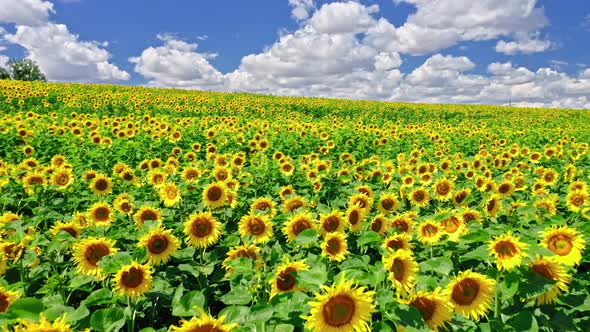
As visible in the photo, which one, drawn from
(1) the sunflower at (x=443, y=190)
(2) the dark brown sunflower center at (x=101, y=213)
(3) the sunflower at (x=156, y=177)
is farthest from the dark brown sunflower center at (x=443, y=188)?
(2) the dark brown sunflower center at (x=101, y=213)

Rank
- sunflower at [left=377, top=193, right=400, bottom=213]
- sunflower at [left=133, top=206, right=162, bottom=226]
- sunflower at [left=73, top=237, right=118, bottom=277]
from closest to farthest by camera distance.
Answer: sunflower at [left=73, top=237, right=118, bottom=277], sunflower at [left=133, top=206, right=162, bottom=226], sunflower at [left=377, top=193, right=400, bottom=213]

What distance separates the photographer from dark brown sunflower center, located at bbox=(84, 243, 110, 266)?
3.27 m

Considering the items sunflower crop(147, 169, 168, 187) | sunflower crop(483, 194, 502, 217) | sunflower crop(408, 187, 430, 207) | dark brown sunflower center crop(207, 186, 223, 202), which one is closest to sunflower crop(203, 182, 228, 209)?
dark brown sunflower center crop(207, 186, 223, 202)

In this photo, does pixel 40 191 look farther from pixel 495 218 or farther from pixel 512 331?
pixel 495 218

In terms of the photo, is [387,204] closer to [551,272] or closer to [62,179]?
[551,272]

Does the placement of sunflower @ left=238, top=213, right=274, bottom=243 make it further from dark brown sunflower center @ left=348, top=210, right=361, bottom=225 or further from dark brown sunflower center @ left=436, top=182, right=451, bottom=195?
dark brown sunflower center @ left=436, top=182, right=451, bottom=195

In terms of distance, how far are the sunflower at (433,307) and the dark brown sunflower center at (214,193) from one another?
9.88 ft

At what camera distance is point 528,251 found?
2.54 metres

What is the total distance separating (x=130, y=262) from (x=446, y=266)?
7.51 feet

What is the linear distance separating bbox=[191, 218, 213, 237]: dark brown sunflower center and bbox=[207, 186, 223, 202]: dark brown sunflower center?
889 mm

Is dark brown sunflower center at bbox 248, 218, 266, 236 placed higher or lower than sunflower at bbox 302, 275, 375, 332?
lower

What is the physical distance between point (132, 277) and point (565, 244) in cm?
312

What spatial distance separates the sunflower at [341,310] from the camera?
2.01m

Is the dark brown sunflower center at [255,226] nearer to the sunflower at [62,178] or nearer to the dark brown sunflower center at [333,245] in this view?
the dark brown sunflower center at [333,245]
